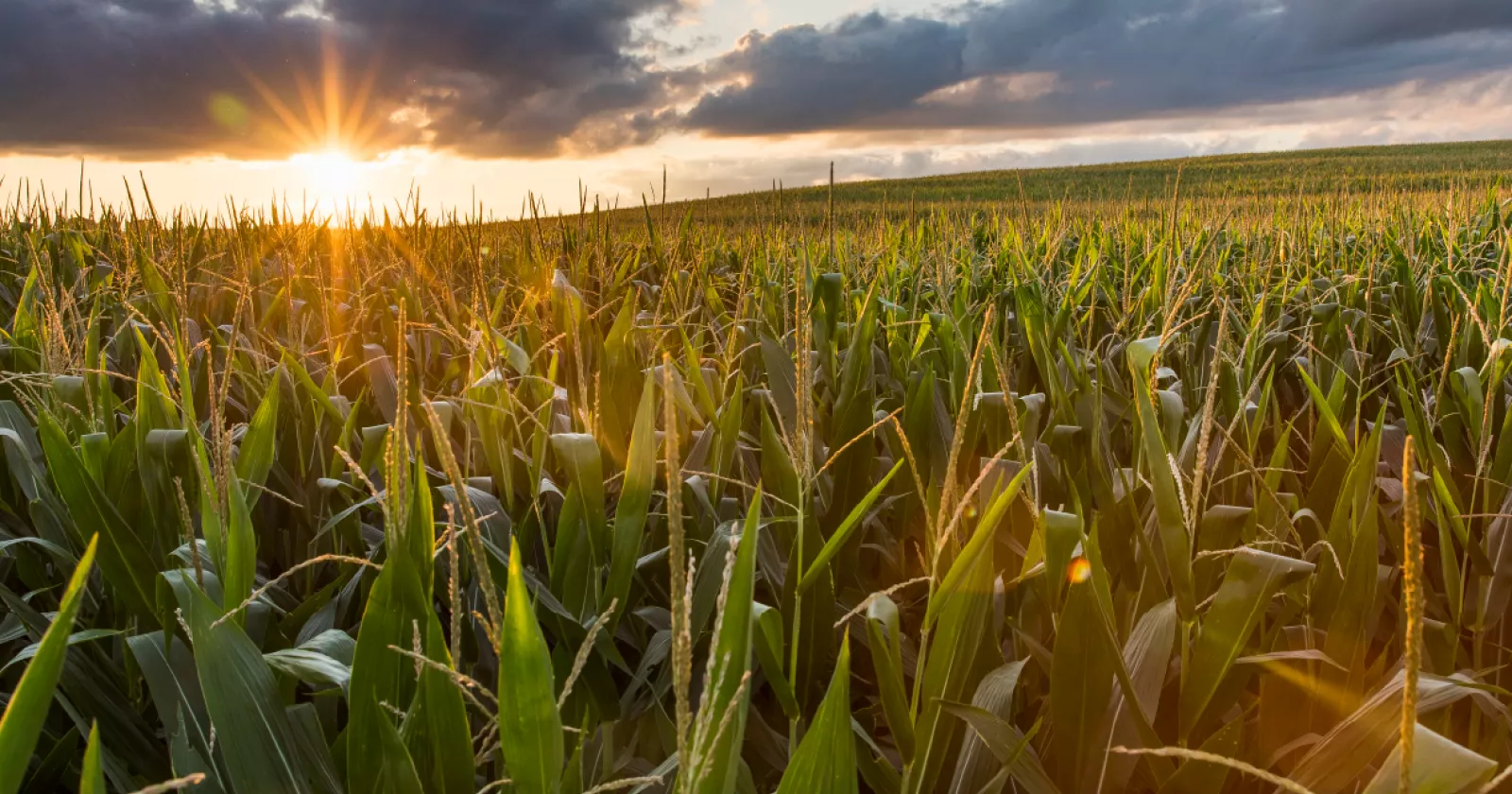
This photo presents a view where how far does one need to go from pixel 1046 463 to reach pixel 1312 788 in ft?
2.76

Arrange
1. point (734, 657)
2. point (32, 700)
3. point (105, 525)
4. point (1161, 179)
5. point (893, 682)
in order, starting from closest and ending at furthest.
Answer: point (32, 700) → point (734, 657) → point (893, 682) → point (105, 525) → point (1161, 179)

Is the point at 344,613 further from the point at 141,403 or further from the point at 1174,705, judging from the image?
the point at 1174,705

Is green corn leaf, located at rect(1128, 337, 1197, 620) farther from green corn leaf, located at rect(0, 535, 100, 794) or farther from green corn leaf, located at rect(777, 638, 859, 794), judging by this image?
green corn leaf, located at rect(0, 535, 100, 794)

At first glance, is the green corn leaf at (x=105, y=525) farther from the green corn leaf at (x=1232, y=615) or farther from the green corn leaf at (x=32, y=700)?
the green corn leaf at (x=1232, y=615)

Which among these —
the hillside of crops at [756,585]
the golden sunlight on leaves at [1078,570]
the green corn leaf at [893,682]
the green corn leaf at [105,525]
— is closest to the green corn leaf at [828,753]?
the hillside of crops at [756,585]

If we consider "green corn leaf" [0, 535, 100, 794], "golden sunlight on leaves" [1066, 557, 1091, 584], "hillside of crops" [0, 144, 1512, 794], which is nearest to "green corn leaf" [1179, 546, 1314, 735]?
"hillside of crops" [0, 144, 1512, 794]

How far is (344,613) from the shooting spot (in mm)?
1480

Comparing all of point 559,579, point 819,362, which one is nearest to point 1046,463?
point 819,362

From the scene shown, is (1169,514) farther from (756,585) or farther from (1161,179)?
(1161,179)

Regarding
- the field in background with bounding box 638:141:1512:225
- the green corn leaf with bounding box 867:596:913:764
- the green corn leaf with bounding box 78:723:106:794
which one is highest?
the field in background with bounding box 638:141:1512:225

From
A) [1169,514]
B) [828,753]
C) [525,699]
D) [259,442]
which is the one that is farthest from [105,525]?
[1169,514]

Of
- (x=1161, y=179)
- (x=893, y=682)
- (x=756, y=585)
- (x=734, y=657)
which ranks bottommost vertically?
(x=756, y=585)

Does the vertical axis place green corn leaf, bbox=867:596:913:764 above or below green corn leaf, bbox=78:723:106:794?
below

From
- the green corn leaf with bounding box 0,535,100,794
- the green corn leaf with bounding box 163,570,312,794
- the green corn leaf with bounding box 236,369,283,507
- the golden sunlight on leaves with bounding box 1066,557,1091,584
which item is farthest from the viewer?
the green corn leaf with bounding box 236,369,283,507
